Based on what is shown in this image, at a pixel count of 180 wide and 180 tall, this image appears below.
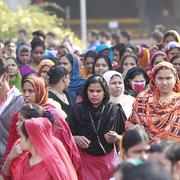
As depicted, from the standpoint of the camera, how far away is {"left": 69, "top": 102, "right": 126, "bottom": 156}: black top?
8742 mm

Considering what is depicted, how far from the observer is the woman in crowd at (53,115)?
26.5ft

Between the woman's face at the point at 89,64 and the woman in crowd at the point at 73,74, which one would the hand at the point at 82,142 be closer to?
the woman in crowd at the point at 73,74

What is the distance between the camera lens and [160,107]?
8.19 metres

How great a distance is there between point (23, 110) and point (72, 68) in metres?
4.40

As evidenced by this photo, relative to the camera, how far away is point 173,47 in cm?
1223

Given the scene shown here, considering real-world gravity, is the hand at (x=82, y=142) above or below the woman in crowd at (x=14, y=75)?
below

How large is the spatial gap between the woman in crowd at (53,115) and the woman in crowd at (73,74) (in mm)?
2184

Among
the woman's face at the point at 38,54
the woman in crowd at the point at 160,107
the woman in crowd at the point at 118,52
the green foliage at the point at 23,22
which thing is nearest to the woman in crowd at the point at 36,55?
the woman's face at the point at 38,54

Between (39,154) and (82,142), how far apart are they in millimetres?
1797

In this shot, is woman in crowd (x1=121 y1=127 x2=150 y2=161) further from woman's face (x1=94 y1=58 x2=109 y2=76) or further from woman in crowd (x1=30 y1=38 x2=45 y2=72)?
woman in crowd (x1=30 y1=38 x2=45 y2=72)

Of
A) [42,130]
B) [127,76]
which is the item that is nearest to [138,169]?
[42,130]

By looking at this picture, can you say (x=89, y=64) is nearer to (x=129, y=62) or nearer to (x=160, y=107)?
(x=129, y=62)

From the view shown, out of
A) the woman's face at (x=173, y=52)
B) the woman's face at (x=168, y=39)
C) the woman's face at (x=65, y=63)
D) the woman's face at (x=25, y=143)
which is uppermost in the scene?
the woman's face at (x=168, y=39)

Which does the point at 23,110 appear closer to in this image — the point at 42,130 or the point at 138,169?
the point at 42,130
